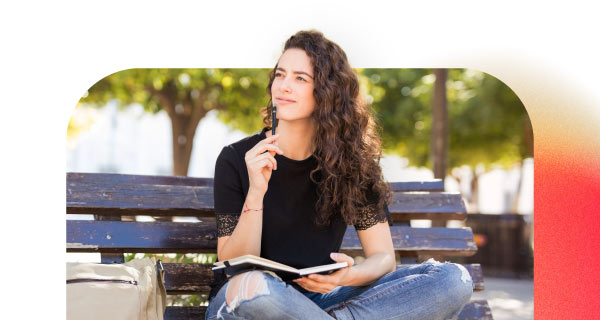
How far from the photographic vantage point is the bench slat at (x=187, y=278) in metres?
3.63

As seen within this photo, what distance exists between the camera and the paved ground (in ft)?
21.6

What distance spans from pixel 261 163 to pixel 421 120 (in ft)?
43.0

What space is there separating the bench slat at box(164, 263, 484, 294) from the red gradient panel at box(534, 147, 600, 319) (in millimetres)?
723

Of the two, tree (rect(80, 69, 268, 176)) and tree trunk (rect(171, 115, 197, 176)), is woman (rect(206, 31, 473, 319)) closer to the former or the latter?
tree (rect(80, 69, 268, 176))

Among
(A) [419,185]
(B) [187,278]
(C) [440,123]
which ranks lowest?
(B) [187,278]

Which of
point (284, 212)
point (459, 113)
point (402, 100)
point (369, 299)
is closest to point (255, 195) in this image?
point (284, 212)

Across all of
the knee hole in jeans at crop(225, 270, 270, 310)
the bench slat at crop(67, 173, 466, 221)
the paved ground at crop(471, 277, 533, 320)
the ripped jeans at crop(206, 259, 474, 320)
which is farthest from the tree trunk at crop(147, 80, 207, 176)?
the knee hole in jeans at crop(225, 270, 270, 310)

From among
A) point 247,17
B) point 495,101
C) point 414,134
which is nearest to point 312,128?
point 247,17

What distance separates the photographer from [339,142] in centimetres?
339

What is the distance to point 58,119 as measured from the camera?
3025 millimetres

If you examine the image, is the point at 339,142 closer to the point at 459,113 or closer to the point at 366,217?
the point at 366,217

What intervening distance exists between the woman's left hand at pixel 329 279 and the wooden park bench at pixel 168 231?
87cm

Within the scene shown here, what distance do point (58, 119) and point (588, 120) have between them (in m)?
2.38

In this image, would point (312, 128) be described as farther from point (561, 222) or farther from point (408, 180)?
point (561, 222)
